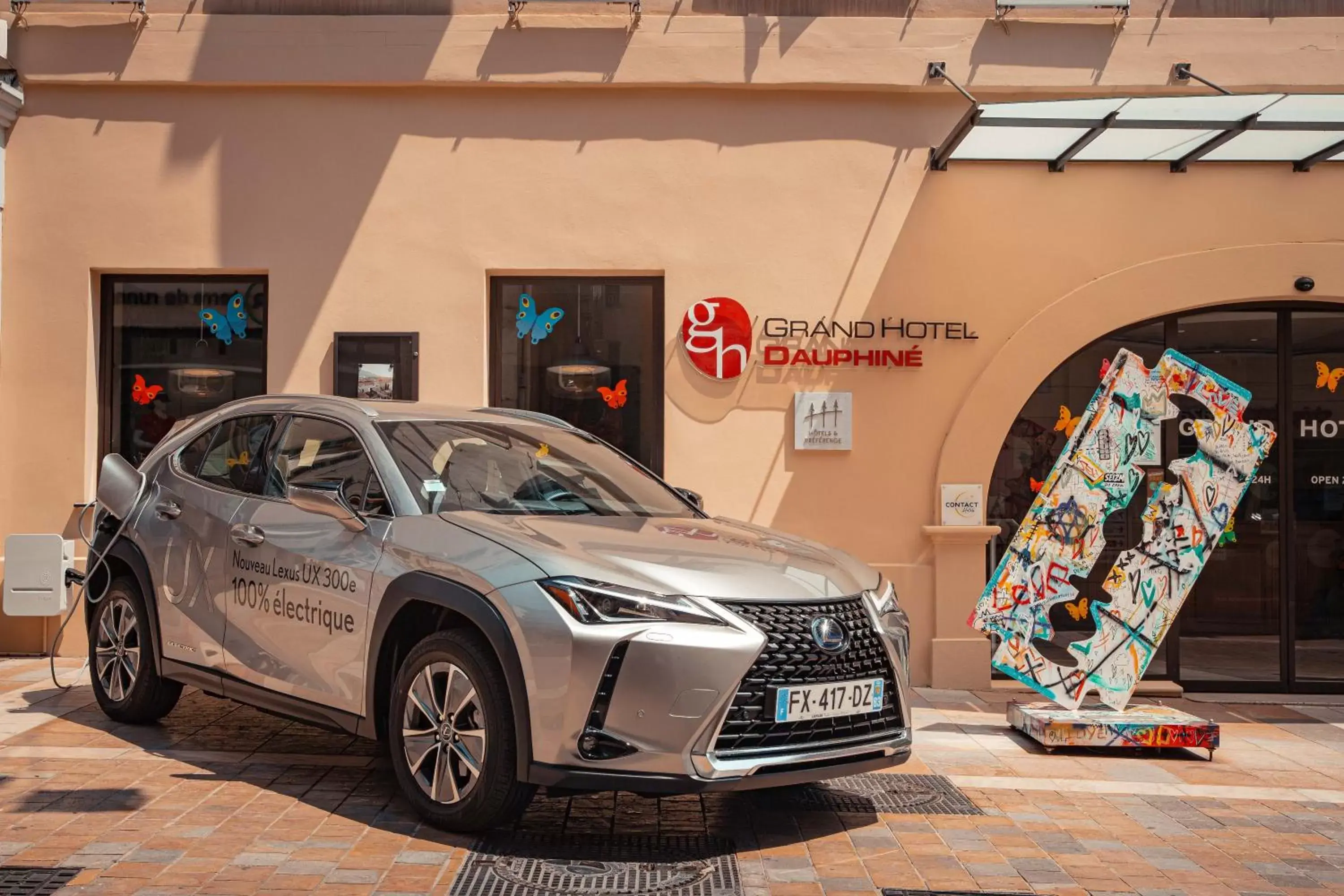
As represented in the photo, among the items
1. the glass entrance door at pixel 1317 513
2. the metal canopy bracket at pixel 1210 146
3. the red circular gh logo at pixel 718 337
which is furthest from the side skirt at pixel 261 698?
the glass entrance door at pixel 1317 513

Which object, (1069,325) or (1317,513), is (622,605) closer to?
(1069,325)

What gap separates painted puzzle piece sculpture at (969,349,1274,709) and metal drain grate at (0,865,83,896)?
494 cm

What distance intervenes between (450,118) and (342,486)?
4710 millimetres

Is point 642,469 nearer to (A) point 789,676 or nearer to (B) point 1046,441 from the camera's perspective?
(A) point 789,676

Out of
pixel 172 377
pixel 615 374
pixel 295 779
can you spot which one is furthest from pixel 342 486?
pixel 172 377

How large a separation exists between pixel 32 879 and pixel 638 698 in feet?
7.00

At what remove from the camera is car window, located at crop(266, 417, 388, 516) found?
5699 millimetres

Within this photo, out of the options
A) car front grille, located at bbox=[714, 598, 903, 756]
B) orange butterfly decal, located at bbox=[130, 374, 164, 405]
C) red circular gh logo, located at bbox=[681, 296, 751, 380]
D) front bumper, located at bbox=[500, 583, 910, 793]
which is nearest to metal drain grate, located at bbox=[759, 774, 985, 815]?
car front grille, located at bbox=[714, 598, 903, 756]

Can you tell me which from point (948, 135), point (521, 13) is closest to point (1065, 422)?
point (948, 135)

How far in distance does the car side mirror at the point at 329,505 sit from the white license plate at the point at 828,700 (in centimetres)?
194

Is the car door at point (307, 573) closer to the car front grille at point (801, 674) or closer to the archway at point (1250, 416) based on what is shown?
the car front grille at point (801, 674)

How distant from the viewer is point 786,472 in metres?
9.58

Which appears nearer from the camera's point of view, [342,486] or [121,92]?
[342,486]

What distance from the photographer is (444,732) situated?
5031 millimetres
